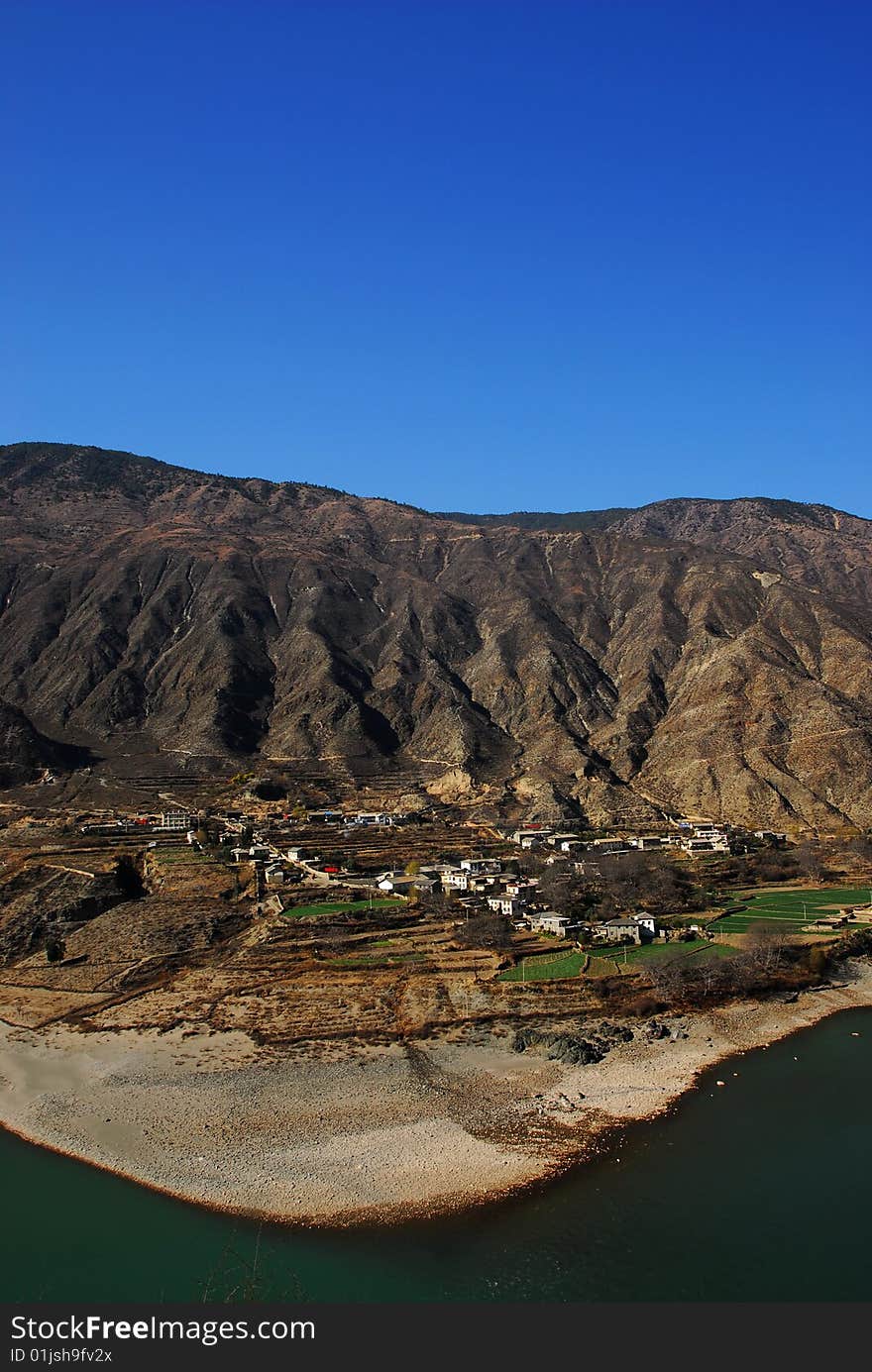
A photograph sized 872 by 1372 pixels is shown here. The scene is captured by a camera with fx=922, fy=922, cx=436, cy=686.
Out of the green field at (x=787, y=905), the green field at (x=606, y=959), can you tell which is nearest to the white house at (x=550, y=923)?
the green field at (x=606, y=959)

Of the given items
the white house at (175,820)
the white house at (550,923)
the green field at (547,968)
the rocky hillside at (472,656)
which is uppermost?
the rocky hillside at (472,656)

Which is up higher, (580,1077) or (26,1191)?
(580,1077)

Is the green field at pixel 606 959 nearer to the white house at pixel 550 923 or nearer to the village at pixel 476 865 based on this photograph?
the village at pixel 476 865

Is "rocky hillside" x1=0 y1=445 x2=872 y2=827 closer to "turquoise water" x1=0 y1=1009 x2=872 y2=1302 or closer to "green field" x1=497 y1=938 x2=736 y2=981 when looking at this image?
"green field" x1=497 y1=938 x2=736 y2=981

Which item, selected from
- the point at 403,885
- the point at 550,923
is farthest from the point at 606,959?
the point at 403,885

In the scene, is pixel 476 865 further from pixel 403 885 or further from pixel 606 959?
pixel 606 959

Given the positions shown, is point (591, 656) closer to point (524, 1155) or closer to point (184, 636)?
point (184, 636)

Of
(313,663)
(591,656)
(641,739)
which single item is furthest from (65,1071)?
(591,656)
